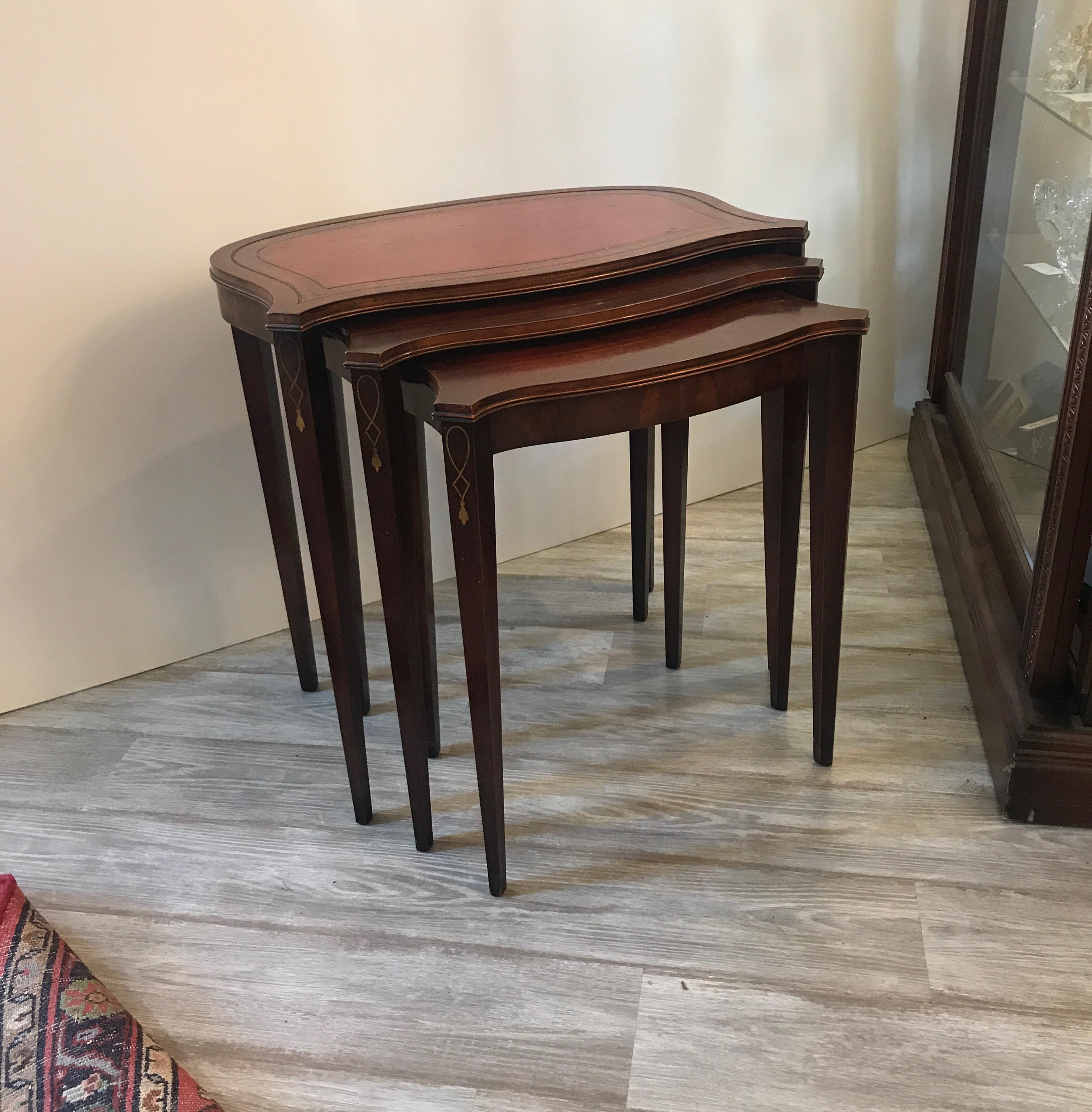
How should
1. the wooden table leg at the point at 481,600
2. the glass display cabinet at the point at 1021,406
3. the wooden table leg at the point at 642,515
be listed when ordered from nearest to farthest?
the wooden table leg at the point at 481,600
the glass display cabinet at the point at 1021,406
the wooden table leg at the point at 642,515

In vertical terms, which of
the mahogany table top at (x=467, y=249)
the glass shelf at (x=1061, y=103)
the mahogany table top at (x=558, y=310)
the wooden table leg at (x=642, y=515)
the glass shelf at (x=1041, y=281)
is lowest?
the wooden table leg at (x=642, y=515)

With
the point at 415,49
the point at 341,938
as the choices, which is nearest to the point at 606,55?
the point at 415,49

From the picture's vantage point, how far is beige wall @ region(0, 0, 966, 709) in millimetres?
1521

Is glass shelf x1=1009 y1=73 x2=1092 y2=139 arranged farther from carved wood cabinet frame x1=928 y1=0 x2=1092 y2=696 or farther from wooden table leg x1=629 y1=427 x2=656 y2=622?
wooden table leg x1=629 y1=427 x2=656 y2=622

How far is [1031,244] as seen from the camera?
5.93 feet

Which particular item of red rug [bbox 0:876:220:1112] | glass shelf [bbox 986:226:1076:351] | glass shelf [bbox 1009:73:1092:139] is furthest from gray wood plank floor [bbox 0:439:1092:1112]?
glass shelf [bbox 1009:73:1092:139]

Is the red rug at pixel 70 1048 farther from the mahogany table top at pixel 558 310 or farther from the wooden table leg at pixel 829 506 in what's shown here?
the wooden table leg at pixel 829 506

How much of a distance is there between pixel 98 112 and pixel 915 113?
1.56 metres

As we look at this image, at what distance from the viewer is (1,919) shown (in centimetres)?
126

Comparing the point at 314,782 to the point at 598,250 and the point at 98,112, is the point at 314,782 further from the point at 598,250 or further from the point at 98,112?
the point at 98,112

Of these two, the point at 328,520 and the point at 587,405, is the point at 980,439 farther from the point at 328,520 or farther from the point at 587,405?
the point at 328,520

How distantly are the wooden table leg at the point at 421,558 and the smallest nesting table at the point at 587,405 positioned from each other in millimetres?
13

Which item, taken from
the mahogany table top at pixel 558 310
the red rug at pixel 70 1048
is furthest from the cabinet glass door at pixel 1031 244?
the red rug at pixel 70 1048

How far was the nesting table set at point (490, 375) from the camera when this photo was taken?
109 centimetres
